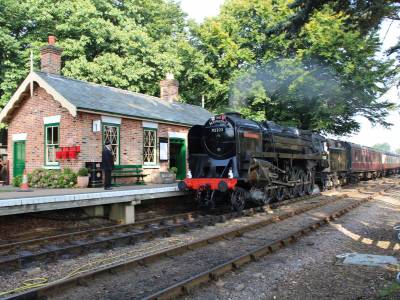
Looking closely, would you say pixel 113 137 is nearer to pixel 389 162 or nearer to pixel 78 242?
pixel 78 242

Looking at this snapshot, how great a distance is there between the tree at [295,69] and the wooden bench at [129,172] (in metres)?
10.8

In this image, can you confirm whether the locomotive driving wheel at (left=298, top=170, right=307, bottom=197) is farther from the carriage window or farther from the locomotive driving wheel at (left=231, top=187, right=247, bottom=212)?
the carriage window

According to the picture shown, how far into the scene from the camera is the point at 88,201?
31.5ft

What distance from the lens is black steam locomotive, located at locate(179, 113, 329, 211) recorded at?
11.5 m

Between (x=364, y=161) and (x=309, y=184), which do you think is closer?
(x=309, y=184)

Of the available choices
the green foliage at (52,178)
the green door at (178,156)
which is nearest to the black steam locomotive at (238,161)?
the green foliage at (52,178)

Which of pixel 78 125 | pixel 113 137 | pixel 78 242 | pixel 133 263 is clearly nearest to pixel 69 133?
pixel 78 125

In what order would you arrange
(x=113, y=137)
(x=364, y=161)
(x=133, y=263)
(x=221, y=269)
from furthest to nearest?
1. (x=364, y=161)
2. (x=113, y=137)
3. (x=133, y=263)
4. (x=221, y=269)

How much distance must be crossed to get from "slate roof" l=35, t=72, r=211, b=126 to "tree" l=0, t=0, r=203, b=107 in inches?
271

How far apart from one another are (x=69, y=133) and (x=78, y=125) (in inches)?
21.4

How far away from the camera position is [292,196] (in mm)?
15266

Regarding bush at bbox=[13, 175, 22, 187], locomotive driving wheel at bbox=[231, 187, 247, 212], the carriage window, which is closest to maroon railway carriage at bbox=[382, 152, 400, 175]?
locomotive driving wheel at bbox=[231, 187, 247, 212]

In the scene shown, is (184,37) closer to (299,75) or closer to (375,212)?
(299,75)

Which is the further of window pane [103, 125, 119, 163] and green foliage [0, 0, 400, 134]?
green foliage [0, 0, 400, 134]
